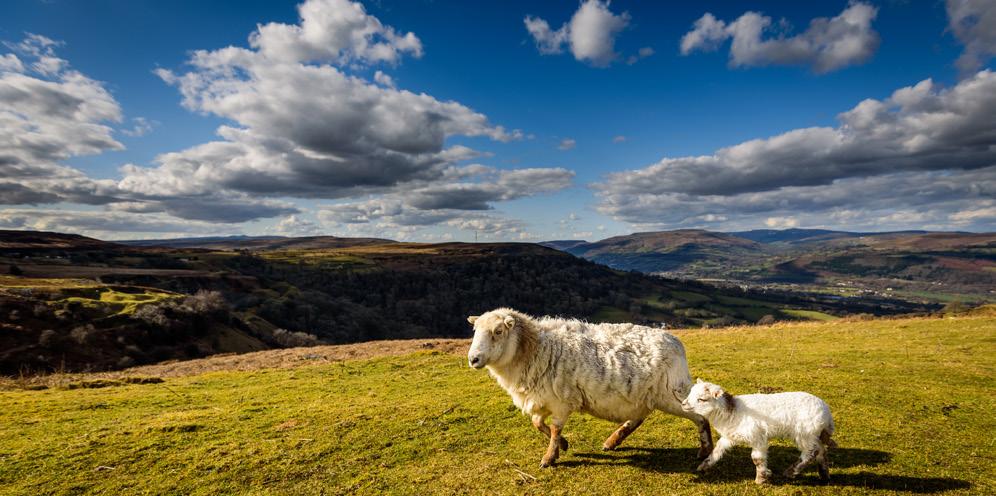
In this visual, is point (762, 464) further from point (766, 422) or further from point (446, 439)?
point (446, 439)

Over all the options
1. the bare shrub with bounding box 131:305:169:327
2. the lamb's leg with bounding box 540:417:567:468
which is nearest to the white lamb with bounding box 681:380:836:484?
the lamb's leg with bounding box 540:417:567:468

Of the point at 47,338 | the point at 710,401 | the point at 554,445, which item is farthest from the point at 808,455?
the point at 47,338

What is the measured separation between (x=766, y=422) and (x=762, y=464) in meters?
0.73

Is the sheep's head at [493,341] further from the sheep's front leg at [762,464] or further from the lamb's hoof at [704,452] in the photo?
the sheep's front leg at [762,464]

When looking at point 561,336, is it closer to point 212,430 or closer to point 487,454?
point 487,454

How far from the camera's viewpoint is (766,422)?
7348mm

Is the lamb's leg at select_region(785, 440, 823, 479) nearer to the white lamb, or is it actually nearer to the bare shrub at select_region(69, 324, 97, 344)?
the white lamb

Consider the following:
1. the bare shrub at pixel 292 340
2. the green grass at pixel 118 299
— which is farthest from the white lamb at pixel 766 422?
the green grass at pixel 118 299

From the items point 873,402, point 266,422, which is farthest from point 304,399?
point 873,402

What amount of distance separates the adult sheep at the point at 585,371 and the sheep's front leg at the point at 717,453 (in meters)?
0.64

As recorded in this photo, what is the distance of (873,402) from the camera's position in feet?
39.8

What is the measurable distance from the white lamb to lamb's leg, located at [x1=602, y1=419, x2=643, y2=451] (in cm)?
157

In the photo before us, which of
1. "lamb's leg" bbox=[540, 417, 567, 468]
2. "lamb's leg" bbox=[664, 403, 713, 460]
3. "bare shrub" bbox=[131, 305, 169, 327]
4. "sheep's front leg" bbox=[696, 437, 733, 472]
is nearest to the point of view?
"sheep's front leg" bbox=[696, 437, 733, 472]

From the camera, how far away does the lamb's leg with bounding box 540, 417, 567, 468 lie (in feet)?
28.2
